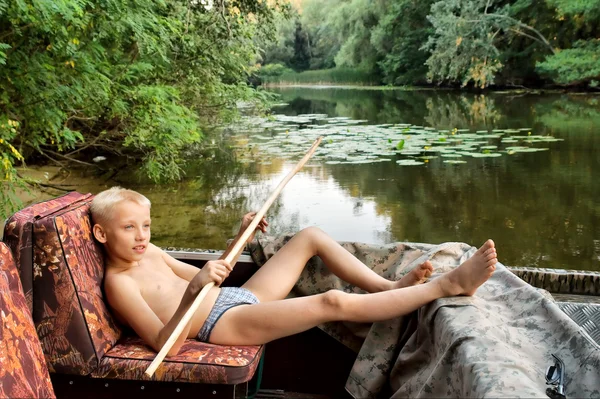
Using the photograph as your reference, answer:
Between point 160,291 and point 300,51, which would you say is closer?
point 160,291

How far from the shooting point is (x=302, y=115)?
1402 centimetres

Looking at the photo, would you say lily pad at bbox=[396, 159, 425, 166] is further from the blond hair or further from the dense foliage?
the blond hair

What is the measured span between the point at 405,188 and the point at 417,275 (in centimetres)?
466

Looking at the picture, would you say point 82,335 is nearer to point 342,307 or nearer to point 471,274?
point 342,307

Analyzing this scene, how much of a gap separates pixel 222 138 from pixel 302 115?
11.7ft

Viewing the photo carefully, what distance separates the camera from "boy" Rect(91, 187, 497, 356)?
5.91 ft

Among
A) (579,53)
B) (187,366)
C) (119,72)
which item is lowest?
(187,366)

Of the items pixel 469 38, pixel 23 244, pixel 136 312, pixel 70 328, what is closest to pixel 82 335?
pixel 70 328

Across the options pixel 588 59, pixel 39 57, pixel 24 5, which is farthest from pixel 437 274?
pixel 588 59

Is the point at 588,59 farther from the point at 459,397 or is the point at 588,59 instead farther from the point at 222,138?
the point at 459,397

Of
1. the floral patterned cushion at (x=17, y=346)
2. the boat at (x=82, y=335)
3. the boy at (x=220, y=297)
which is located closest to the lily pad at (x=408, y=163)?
the boy at (x=220, y=297)

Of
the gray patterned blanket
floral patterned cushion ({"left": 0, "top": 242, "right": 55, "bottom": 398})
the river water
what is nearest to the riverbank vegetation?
the river water

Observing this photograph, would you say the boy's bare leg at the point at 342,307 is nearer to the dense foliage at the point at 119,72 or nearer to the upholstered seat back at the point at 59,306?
the upholstered seat back at the point at 59,306

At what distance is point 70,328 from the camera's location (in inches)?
66.9
